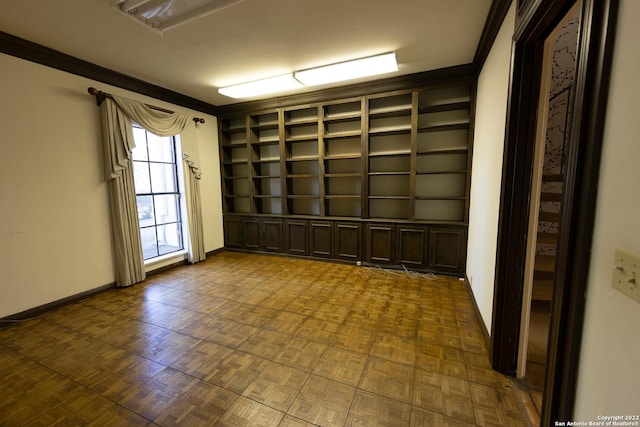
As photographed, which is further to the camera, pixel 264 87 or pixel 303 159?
pixel 303 159

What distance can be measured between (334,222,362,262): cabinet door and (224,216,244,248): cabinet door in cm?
195

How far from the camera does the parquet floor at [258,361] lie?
1527mm

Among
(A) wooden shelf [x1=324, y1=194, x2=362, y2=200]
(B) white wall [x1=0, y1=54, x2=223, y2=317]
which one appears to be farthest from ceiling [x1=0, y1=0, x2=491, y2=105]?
(A) wooden shelf [x1=324, y1=194, x2=362, y2=200]

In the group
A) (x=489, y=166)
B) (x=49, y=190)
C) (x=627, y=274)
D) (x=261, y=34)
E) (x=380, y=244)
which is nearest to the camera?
(x=627, y=274)

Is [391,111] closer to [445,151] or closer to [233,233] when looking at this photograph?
[445,151]

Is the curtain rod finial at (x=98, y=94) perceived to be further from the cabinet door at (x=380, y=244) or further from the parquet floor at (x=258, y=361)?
the cabinet door at (x=380, y=244)

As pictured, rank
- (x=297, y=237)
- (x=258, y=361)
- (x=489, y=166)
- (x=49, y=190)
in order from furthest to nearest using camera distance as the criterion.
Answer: (x=297, y=237) < (x=49, y=190) < (x=489, y=166) < (x=258, y=361)

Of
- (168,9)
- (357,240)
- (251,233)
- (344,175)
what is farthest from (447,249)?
(168,9)

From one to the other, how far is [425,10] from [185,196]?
3.93 meters

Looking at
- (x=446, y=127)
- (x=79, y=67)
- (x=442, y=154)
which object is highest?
(x=79, y=67)

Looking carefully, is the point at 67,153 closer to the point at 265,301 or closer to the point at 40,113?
the point at 40,113

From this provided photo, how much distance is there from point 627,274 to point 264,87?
12.9ft

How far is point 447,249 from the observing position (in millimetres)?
3602

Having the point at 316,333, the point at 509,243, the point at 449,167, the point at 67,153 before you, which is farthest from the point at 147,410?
the point at 449,167
